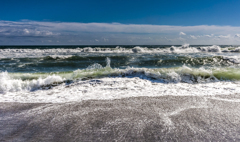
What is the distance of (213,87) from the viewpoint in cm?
557

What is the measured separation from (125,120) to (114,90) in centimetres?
202

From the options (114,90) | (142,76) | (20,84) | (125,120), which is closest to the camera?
(125,120)

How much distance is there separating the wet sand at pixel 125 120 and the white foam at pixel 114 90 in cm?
39

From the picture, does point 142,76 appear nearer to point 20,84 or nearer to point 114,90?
point 114,90

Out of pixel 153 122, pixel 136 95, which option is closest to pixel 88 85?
pixel 136 95

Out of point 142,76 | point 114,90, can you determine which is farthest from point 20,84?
point 142,76

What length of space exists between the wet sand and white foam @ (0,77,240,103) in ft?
1.27

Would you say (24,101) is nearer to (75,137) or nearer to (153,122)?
(75,137)

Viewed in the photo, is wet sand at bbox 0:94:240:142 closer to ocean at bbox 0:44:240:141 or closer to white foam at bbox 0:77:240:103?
ocean at bbox 0:44:240:141

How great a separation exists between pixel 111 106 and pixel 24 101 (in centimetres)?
268

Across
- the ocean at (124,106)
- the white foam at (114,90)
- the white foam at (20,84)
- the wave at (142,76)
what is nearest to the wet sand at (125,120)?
the ocean at (124,106)

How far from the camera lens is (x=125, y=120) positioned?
10.6ft

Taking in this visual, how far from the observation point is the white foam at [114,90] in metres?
4.60

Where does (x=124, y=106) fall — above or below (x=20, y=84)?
below
